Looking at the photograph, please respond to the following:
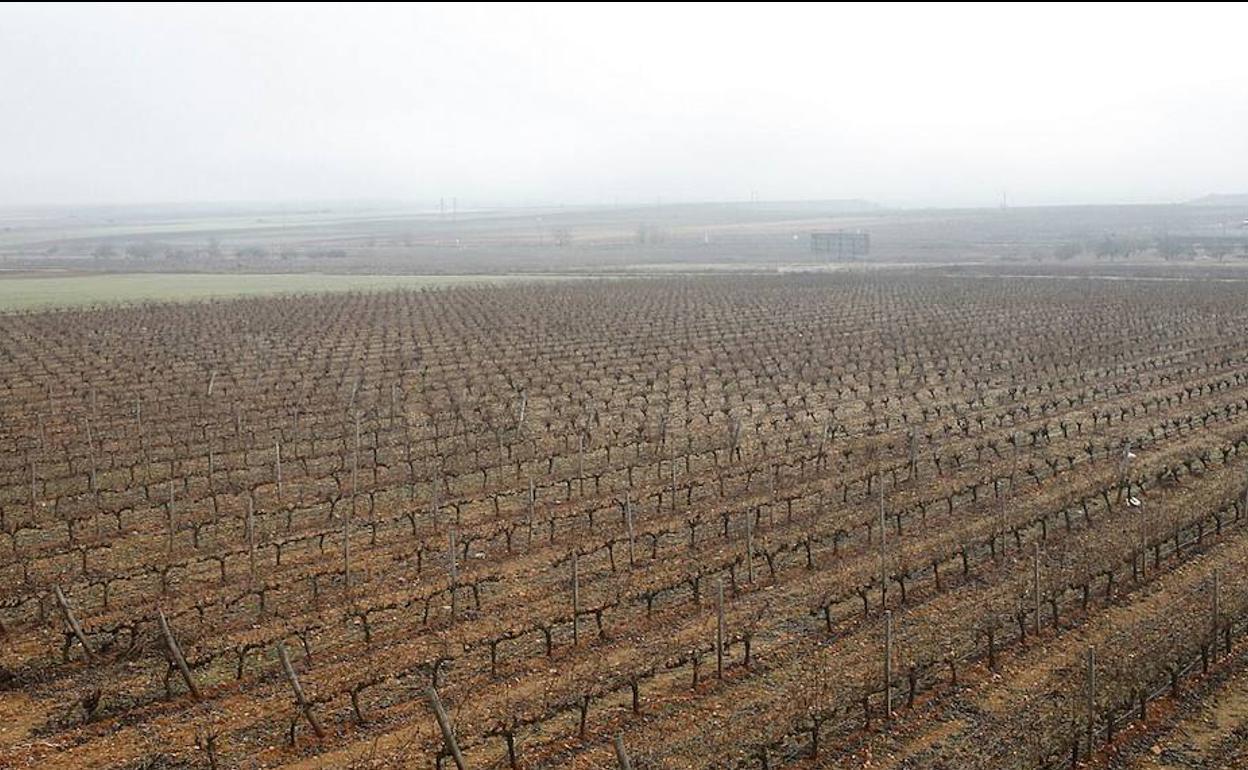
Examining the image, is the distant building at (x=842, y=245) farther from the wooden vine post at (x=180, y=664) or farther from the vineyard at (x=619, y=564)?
the wooden vine post at (x=180, y=664)

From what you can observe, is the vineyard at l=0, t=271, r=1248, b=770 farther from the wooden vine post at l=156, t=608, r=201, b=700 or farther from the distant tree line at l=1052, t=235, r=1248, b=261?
the distant tree line at l=1052, t=235, r=1248, b=261

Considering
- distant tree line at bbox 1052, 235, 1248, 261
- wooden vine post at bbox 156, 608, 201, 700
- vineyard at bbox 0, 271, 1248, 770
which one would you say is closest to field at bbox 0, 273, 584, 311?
vineyard at bbox 0, 271, 1248, 770

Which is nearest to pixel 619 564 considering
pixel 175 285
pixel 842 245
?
pixel 175 285

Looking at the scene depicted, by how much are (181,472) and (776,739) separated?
13714 mm

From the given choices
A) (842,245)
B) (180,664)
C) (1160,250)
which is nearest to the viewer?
(180,664)

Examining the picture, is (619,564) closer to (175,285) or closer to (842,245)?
(175,285)

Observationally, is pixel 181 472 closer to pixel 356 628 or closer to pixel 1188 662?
pixel 356 628

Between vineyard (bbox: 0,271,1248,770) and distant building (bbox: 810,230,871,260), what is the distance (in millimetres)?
75732

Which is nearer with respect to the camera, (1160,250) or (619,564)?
(619,564)

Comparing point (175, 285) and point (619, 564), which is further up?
point (175, 285)

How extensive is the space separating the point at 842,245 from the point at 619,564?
97.2 meters

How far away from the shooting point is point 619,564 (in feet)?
46.2

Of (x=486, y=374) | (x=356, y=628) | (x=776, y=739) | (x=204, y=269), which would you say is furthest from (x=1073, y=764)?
(x=204, y=269)

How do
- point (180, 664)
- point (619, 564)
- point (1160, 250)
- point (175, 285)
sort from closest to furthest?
1. point (180, 664)
2. point (619, 564)
3. point (175, 285)
4. point (1160, 250)
